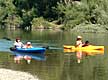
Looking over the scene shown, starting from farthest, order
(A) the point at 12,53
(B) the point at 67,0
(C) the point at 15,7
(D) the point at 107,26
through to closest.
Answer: (C) the point at 15,7 < (B) the point at 67,0 < (D) the point at 107,26 < (A) the point at 12,53

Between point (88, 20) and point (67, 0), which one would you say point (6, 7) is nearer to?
point (67, 0)

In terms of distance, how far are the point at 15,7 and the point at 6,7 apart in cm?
213

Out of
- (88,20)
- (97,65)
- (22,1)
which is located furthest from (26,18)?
(97,65)

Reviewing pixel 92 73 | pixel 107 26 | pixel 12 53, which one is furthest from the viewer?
pixel 107 26

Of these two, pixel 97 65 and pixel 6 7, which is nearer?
pixel 97 65

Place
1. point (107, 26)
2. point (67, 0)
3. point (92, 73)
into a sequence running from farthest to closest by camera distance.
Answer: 1. point (67, 0)
2. point (107, 26)
3. point (92, 73)

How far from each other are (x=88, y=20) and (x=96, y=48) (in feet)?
141

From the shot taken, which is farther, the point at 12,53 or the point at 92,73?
the point at 12,53

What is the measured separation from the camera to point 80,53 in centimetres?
4000

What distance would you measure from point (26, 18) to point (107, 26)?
20.7 metres

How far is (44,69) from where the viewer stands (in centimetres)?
2748

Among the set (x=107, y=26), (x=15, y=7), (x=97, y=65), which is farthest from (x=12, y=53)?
(x=15, y=7)

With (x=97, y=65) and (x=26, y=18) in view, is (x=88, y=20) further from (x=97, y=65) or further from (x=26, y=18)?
(x=97, y=65)

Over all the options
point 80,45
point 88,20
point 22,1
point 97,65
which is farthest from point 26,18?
point 97,65
